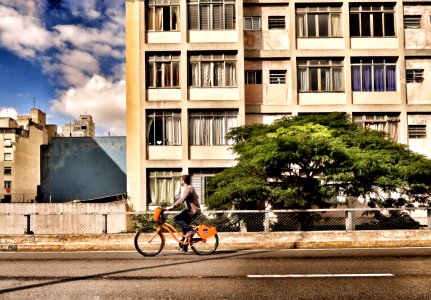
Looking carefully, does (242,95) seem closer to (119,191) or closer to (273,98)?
(273,98)

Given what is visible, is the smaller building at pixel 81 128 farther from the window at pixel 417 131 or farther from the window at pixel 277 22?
the window at pixel 417 131

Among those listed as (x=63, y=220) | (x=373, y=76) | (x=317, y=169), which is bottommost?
(x=63, y=220)

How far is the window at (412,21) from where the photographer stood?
25781 mm

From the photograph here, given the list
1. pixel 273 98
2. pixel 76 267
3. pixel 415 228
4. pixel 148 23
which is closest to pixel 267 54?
pixel 273 98

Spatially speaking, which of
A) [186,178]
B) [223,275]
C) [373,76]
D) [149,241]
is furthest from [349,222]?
[373,76]

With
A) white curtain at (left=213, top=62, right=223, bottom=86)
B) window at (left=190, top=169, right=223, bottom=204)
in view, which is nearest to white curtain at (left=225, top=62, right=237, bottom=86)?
white curtain at (left=213, top=62, right=223, bottom=86)

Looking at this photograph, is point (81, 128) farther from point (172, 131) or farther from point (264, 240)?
point (264, 240)

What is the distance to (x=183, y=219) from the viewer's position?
1109 cm

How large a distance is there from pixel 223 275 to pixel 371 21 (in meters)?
22.2

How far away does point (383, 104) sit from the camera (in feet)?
83.4

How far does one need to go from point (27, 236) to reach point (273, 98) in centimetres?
1630

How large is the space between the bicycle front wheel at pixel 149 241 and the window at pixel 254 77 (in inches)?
628

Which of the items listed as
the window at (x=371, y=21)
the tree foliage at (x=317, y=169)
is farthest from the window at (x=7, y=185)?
the window at (x=371, y=21)

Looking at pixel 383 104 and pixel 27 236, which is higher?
pixel 383 104
